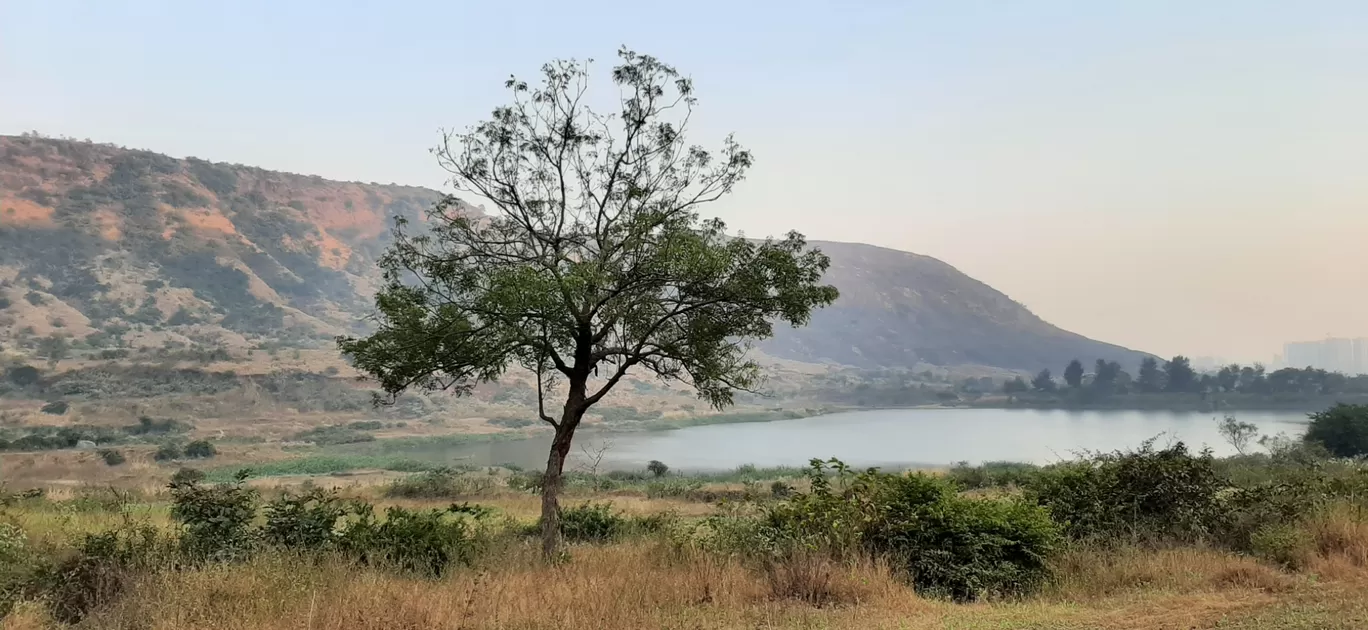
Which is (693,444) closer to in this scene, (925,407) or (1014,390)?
(925,407)

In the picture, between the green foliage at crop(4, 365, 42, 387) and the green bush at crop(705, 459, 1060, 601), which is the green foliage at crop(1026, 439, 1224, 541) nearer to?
the green bush at crop(705, 459, 1060, 601)

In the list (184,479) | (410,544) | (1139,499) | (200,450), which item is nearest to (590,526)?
(410,544)

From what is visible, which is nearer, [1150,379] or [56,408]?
[56,408]

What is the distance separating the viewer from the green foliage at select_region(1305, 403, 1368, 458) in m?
37.2

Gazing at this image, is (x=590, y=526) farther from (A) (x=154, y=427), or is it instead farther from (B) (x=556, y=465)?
(A) (x=154, y=427)


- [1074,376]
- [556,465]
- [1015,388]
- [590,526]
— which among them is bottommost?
[1015,388]

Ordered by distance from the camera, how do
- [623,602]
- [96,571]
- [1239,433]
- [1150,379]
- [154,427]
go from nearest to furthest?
[623,602] → [96,571] → [1239,433] → [154,427] → [1150,379]

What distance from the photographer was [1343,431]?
3812 cm

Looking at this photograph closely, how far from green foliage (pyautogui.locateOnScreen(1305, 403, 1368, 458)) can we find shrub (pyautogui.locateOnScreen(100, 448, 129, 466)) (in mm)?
64023

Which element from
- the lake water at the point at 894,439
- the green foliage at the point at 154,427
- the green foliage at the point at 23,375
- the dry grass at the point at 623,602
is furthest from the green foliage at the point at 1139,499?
the green foliage at the point at 23,375

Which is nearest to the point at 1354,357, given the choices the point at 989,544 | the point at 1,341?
the point at 989,544

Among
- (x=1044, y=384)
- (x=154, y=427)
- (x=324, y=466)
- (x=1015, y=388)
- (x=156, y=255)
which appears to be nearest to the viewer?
(x=324, y=466)

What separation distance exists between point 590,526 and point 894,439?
7466 centimetres

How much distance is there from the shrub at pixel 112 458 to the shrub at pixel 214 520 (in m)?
43.1
